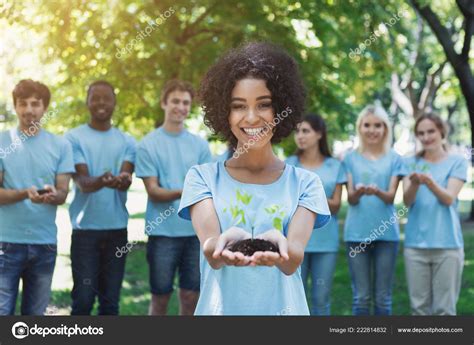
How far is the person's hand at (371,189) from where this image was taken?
3.57 m

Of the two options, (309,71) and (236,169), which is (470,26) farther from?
(236,169)

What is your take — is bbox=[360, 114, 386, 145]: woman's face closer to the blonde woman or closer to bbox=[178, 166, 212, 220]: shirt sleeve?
the blonde woman

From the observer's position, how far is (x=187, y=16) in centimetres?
577

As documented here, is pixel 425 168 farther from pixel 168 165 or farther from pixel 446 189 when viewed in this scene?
pixel 168 165

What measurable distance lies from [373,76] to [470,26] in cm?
227

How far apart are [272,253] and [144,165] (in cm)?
209

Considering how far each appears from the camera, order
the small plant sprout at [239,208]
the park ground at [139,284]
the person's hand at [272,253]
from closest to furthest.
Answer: the person's hand at [272,253], the small plant sprout at [239,208], the park ground at [139,284]

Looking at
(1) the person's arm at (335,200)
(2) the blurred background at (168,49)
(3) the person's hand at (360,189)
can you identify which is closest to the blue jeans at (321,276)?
(1) the person's arm at (335,200)

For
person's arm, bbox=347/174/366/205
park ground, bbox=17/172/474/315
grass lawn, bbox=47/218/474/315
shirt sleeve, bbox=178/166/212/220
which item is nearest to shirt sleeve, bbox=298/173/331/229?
shirt sleeve, bbox=178/166/212/220

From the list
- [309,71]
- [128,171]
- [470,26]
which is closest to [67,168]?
[128,171]

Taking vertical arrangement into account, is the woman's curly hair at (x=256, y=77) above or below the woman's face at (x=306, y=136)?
below

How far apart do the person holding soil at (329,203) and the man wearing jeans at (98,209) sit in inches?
40.6

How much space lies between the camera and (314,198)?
1.74 meters

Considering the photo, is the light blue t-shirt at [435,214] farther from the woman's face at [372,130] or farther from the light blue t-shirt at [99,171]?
the light blue t-shirt at [99,171]
